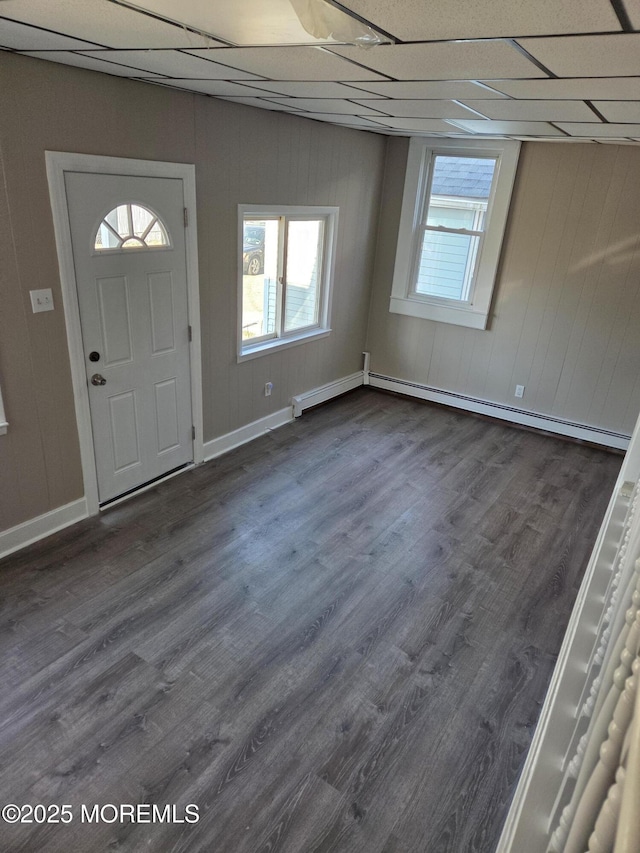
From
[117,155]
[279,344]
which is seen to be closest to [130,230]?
[117,155]

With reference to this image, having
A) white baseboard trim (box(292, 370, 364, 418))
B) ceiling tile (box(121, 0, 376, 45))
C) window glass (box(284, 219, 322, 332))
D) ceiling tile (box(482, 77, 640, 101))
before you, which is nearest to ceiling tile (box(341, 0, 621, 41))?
ceiling tile (box(121, 0, 376, 45))

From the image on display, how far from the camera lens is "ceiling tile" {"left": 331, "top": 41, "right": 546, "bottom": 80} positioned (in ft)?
5.38

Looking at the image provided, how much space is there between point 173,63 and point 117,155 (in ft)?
2.82

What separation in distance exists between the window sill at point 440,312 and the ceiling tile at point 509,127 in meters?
1.63

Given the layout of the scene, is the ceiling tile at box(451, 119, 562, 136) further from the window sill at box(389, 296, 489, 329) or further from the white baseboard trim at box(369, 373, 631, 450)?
the white baseboard trim at box(369, 373, 631, 450)

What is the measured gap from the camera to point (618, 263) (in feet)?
15.0

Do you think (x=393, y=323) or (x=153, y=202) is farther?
(x=393, y=323)

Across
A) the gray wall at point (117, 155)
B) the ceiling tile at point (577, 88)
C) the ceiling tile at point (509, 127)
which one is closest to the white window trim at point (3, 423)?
the gray wall at point (117, 155)

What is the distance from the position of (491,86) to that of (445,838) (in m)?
2.83

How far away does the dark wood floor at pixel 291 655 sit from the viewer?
2.00m

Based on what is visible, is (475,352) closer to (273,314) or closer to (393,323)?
(393,323)

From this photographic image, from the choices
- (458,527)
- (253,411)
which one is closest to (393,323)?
(253,411)

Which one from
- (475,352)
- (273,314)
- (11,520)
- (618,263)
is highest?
(618,263)

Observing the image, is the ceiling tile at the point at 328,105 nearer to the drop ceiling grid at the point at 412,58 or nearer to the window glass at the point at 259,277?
the drop ceiling grid at the point at 412,58
